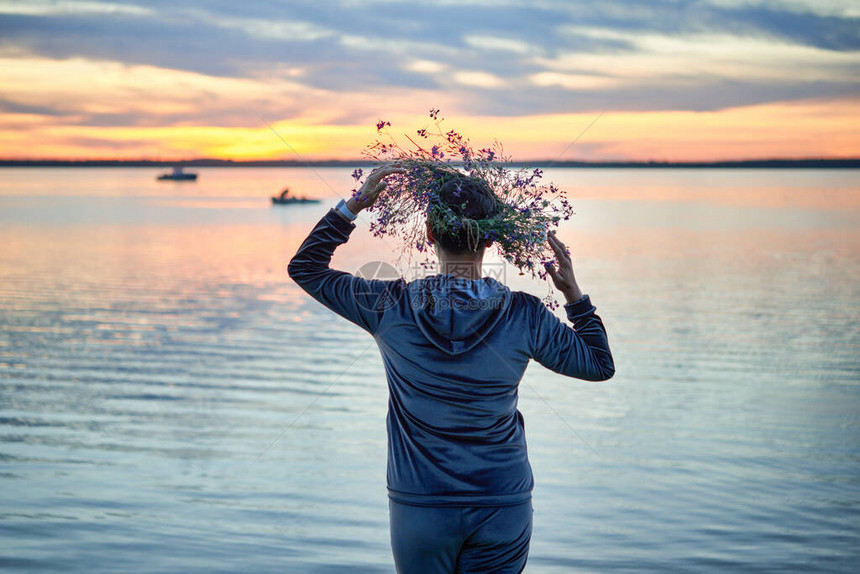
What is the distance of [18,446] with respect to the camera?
746 cm

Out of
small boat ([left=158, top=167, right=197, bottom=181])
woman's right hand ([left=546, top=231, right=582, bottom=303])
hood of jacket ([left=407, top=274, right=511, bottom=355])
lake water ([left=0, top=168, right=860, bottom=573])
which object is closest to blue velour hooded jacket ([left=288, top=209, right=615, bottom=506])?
hood of jacket ([left=407, top=274, right=511, bottom=355])

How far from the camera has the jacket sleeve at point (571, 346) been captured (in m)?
2.35

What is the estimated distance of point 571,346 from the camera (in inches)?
94.0

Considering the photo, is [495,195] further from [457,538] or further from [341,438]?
[341,438]

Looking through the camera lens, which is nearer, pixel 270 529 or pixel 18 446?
pixel 270 529

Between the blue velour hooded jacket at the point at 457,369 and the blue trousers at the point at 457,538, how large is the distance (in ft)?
0.11

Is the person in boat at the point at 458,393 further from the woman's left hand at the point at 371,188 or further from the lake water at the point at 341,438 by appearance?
the lake water at the point at 341,438

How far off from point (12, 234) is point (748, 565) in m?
40.3

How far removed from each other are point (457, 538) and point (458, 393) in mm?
437

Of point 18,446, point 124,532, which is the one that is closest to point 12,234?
point 18,446

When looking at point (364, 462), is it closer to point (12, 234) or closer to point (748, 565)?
Answer: point (748, 565)

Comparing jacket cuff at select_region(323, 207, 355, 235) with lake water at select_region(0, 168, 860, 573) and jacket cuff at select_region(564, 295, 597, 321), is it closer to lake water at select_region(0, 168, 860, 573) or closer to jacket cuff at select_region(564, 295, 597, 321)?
jacket cuff at select_region(564, 295, 597, 321)

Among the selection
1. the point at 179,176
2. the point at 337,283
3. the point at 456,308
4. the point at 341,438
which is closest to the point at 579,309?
the point at 456,308

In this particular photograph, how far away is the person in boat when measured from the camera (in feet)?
7.52
